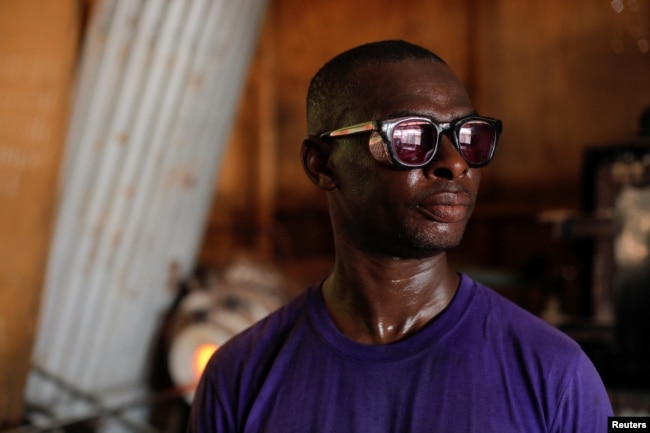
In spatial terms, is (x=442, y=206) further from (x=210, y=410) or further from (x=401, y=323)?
(x=210, y=410)

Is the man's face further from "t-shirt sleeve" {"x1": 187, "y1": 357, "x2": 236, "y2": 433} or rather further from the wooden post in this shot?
the wooden post

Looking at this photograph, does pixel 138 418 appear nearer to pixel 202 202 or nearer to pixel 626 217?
pixel 202 202

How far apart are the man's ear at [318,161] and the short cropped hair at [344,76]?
22 mm

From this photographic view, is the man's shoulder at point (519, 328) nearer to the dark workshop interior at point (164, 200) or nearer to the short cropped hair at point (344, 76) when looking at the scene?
the short cropped hair at point (344, 76)

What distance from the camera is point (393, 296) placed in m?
1.12

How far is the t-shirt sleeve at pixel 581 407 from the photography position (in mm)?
965

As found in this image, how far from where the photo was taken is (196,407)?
117 cm

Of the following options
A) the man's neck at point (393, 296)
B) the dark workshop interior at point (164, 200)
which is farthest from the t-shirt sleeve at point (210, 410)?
the dark workshop interior at point (164, 200)

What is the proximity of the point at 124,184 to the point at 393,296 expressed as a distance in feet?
6.10

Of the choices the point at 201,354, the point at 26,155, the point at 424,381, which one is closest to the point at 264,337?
the point at 424,381

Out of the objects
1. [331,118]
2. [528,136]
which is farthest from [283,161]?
[331,118]

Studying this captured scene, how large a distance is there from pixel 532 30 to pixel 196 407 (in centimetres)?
379

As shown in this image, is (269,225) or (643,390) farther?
(269,225)

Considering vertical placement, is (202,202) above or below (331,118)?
below
